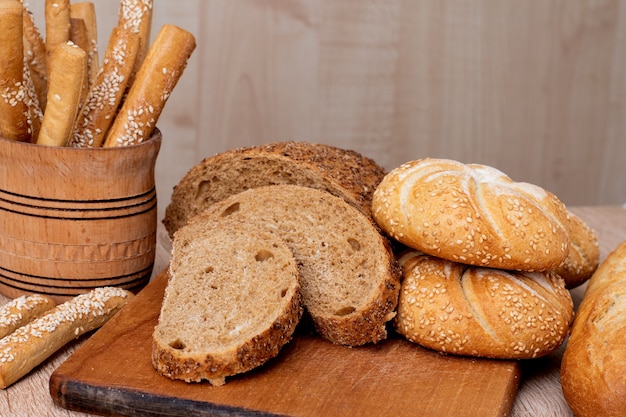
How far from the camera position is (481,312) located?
184 centimetres

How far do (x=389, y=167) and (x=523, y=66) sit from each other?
83 cm

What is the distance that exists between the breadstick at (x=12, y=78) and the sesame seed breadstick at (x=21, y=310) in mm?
367

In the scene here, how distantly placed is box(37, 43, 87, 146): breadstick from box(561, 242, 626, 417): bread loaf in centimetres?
117

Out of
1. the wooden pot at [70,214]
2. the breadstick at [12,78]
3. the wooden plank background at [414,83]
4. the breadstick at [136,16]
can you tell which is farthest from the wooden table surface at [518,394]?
the wooden plank background at [414,83]

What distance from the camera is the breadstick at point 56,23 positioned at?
6.69 ft

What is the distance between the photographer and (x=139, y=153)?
204 centimetres

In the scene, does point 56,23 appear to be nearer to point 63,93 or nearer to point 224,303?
point 63,93

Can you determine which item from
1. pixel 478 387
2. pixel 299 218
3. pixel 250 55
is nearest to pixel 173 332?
pixel 299 218

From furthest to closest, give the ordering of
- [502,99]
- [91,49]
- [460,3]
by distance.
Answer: [502,99], [460,3], [91,49]

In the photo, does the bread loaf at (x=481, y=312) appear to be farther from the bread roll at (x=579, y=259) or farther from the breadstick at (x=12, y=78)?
the breadstick at (x=12, y=78)

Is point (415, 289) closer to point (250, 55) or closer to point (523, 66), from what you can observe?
point (250, 55)

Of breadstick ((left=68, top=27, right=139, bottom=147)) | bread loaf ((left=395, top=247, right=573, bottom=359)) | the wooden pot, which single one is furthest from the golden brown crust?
bread loaf ((left=395, top=247, right=573, bottom=359))

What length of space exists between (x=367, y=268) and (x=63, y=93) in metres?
0.77

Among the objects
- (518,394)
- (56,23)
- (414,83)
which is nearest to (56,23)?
(56,23)
